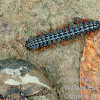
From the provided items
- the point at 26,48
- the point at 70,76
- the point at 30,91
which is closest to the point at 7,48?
the point at 26,48

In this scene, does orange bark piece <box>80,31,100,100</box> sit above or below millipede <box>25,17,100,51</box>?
below

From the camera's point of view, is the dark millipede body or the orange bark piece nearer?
the orange bark piece

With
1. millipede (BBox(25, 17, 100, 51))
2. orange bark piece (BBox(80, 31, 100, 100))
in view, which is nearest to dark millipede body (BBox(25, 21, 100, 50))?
millipede (BBox(25, 17, 100, 51))

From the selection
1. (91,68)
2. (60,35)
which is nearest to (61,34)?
(60,35)

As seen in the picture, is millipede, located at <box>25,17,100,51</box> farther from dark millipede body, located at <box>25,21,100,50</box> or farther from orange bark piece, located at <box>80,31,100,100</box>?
orange bark piece, located at <box>80,31,100,100</box>

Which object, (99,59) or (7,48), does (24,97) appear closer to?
(7,48)
